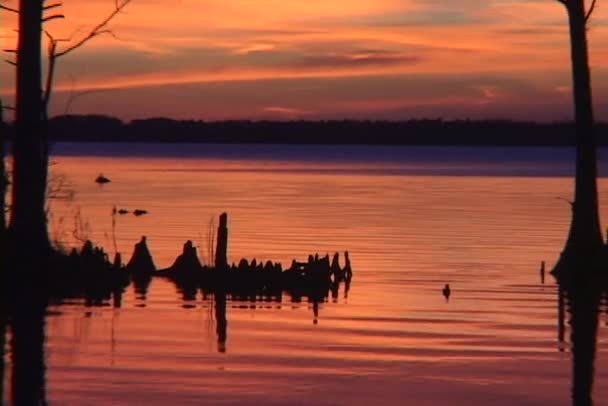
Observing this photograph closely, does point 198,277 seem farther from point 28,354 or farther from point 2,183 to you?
point 28,354

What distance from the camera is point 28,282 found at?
90.9 feet

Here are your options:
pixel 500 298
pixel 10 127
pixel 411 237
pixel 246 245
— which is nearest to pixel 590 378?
pixel 500 298

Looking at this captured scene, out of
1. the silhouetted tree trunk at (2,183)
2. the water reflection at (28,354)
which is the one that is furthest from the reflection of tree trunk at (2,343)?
the silhouetted tree trunk at (2,183)

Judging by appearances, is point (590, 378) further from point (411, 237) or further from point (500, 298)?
point (411, 237)

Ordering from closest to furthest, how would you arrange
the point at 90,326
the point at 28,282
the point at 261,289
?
the point at 90,326
the point at 28,282
the point at 261,289

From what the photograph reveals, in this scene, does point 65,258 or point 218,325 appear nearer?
point 218,325

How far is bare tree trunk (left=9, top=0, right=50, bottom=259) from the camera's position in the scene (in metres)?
29.1

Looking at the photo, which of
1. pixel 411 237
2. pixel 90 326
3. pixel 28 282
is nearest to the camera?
pixel 90 326

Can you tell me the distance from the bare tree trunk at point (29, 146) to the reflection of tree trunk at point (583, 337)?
9823 millimetres

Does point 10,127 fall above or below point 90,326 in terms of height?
above

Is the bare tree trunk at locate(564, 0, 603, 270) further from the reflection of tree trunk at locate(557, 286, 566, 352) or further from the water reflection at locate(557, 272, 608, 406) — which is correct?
A: the reflection of tree trunk at locate(557, 286, 566, 352)

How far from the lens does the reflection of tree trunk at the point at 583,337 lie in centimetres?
1628

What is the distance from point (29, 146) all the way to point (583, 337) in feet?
40.6

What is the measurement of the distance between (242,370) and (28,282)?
432 inches
